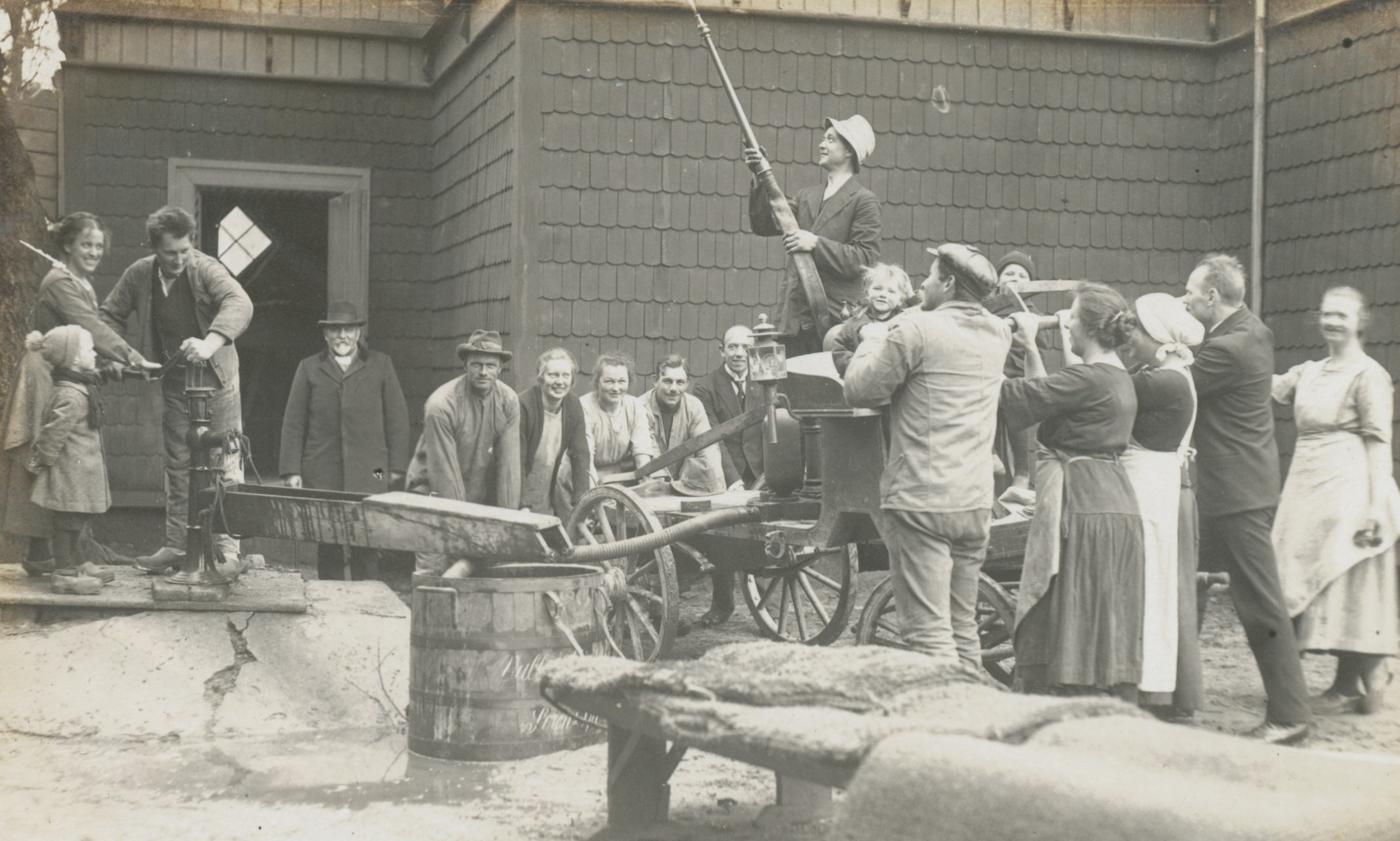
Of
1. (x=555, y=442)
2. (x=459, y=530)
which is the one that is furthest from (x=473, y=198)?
(x=459, y=530)

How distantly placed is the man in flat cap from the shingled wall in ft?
16.8

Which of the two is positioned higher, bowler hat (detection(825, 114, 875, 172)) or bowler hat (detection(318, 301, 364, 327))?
bowler hat (detection(825, 114, 875, 172))

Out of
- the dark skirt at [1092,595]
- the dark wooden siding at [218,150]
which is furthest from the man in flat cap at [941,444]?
the dark wooden siding at [218,150]

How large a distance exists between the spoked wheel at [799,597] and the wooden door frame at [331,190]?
17.1 ft

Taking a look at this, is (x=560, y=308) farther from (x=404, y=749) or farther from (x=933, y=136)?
(x=404, y=749)

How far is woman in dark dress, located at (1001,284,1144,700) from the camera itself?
16.5 feet

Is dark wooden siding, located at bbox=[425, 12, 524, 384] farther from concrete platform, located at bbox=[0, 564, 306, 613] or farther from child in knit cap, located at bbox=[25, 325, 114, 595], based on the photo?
child in knit cap, located at bbox=[25, 325, 114, 595]

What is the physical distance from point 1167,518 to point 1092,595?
46 cm

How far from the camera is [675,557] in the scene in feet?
26.1

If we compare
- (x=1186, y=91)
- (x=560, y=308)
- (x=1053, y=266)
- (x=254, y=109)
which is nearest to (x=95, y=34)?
(x=254, y=109)

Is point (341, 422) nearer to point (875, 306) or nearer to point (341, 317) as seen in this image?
point (341, 317)

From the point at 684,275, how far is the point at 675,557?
10.0 feet

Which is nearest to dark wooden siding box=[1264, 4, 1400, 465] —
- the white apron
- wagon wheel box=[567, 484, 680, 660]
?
the white apron

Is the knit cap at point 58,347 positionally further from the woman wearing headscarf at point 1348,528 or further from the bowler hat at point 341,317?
the woman wearing headscarf at point 1348,528
